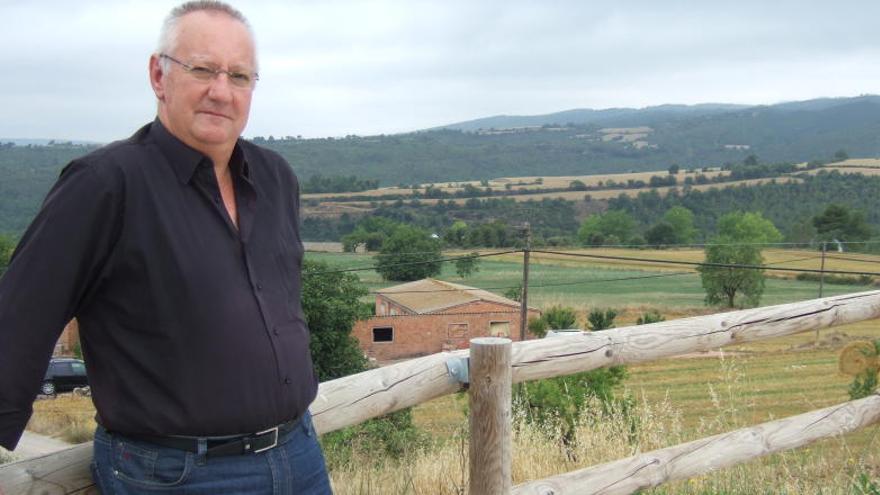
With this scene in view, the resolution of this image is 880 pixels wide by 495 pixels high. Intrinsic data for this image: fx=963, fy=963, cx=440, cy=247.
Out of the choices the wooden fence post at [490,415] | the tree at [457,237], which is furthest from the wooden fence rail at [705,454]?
the tree at [457,237]

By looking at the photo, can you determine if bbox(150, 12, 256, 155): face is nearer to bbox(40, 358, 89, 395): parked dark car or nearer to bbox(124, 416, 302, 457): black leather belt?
bbox(124, 416, 302, 457): black leather belt

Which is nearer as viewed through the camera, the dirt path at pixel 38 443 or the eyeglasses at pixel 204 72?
the eyeglasses at pixel 204 72

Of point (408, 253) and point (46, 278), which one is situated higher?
point (46, 278)

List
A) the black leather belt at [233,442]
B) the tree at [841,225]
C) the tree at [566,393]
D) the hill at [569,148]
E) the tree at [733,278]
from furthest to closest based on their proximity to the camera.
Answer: the hill at [569,148] < the tree at [841,225] < the tree at [733,278] < the tree at [566,393] < the black leather belt at [233,442]

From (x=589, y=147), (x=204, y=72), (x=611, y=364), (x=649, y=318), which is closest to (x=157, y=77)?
(x=204, y=72)

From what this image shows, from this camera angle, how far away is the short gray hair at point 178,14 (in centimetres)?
186

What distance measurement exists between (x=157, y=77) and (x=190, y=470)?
2.50 feet

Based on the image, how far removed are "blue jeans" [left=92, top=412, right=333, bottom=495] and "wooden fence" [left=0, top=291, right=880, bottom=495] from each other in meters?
0.14

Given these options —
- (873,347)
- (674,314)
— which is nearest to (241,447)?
(873,347)

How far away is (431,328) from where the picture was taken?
117 ft

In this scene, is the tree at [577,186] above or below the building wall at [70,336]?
below

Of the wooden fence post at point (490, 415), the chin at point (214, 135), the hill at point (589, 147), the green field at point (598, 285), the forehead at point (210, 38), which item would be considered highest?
the forehead at point (210, 38)

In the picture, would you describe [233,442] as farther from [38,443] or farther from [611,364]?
[38,443]

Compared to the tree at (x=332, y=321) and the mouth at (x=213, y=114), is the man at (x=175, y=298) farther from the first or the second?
the tree at (x=332, y=321)
